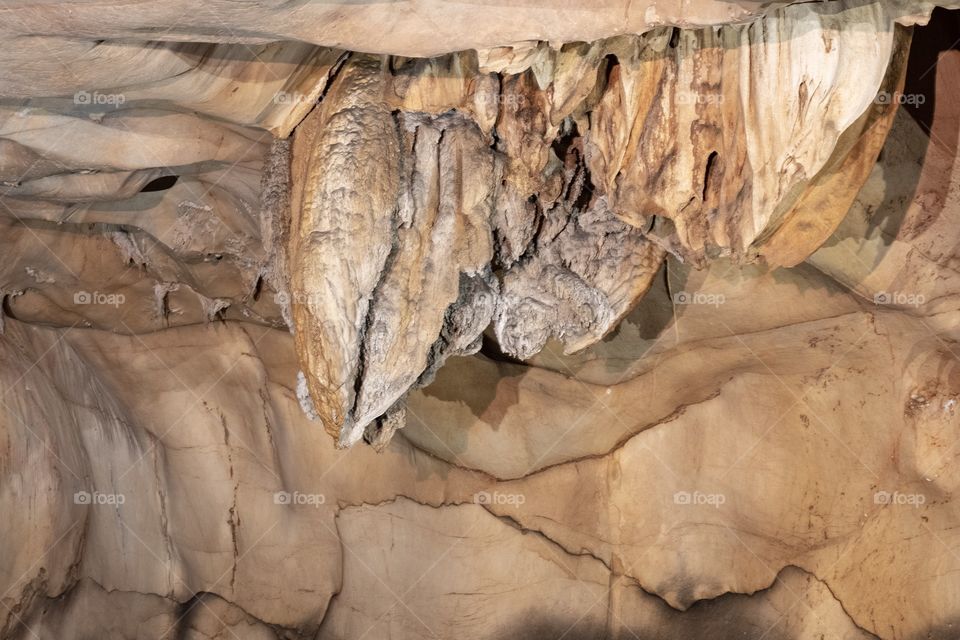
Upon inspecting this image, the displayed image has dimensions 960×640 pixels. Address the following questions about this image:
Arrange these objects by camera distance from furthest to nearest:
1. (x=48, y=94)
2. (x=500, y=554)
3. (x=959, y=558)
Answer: (x=500, y=554), (x=959, y=558), (x=48, y=94)

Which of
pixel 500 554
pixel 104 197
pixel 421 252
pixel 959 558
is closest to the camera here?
pixel 421 252

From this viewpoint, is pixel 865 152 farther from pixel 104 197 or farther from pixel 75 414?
pixel 75 414

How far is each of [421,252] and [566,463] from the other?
148 cm

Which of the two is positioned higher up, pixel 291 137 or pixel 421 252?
pixel 291 137

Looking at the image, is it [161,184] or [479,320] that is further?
[161,184]

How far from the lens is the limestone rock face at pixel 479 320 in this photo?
289 centimetres

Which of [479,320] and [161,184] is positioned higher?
[161,184]

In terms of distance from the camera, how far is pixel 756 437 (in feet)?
13.6

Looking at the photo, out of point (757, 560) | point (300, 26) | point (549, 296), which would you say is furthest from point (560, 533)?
point (300, 26)

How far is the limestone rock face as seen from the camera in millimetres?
2889

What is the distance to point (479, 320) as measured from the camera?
357cm

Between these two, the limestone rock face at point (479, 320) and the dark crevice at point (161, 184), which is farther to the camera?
the dark crevice at point (161, 184)

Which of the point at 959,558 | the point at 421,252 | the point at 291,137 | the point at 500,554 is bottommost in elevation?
the point at 500,554

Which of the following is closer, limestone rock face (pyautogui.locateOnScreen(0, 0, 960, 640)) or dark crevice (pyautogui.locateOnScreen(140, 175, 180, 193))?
limestone rock face (pyautogui.locateOnScreen(0, 0, 960, 640))
